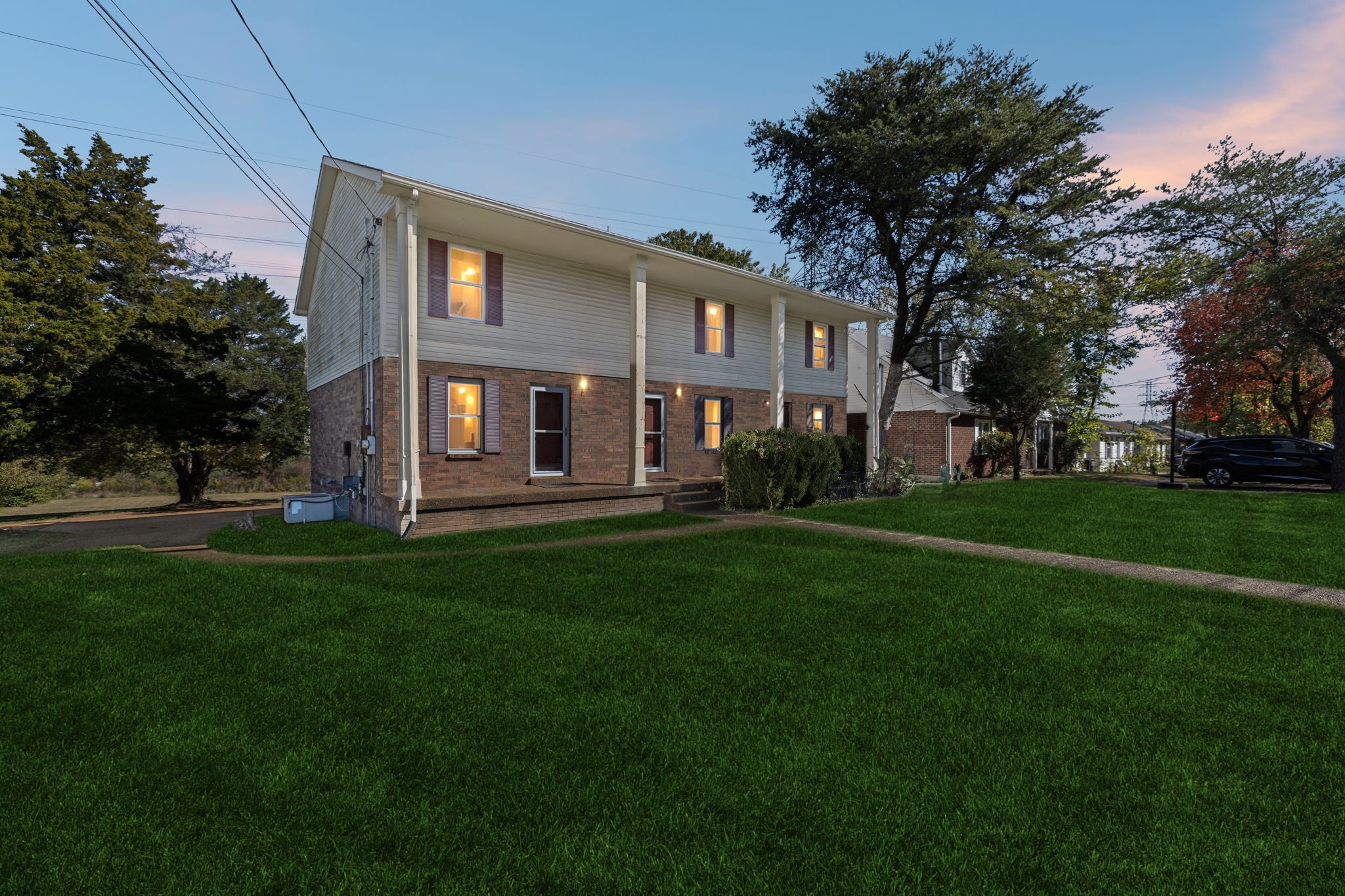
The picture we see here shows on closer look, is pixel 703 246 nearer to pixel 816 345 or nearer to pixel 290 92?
pixel 816 345

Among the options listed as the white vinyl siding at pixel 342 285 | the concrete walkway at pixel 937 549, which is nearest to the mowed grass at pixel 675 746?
the concrete walkway at pixel 937 549

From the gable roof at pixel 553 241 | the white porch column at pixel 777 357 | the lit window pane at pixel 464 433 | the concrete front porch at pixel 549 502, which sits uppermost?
the gable roof at pixel 553 241

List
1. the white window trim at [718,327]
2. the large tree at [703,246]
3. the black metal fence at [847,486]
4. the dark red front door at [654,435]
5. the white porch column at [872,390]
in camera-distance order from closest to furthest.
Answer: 1. the black metal fence at [847,486]
2. the dark red front door at [654,435]
3. the white window trim at [718,327]
4. the white porch column at [872,390]
5. the large tree at [703,246]

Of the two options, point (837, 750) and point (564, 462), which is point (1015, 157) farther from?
point (837, 750)

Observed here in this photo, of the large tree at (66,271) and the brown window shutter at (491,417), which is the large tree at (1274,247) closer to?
the brown window shutter at (491,417)

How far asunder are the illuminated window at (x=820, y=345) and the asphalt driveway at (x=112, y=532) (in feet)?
53.2

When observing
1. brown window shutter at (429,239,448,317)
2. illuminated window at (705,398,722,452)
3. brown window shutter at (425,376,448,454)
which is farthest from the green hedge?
brown window shutter at (429,239,448,317)

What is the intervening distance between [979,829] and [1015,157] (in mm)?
19159

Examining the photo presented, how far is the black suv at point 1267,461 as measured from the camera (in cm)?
1834

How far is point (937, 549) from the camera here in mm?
8578

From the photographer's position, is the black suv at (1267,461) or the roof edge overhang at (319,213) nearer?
the roof edge overhang at (319,213)

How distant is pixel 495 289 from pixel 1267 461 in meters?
23.3

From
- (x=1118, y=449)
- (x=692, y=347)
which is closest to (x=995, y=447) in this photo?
(x=692, y=347)

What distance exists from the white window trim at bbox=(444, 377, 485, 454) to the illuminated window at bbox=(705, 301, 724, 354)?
6.46 metres
